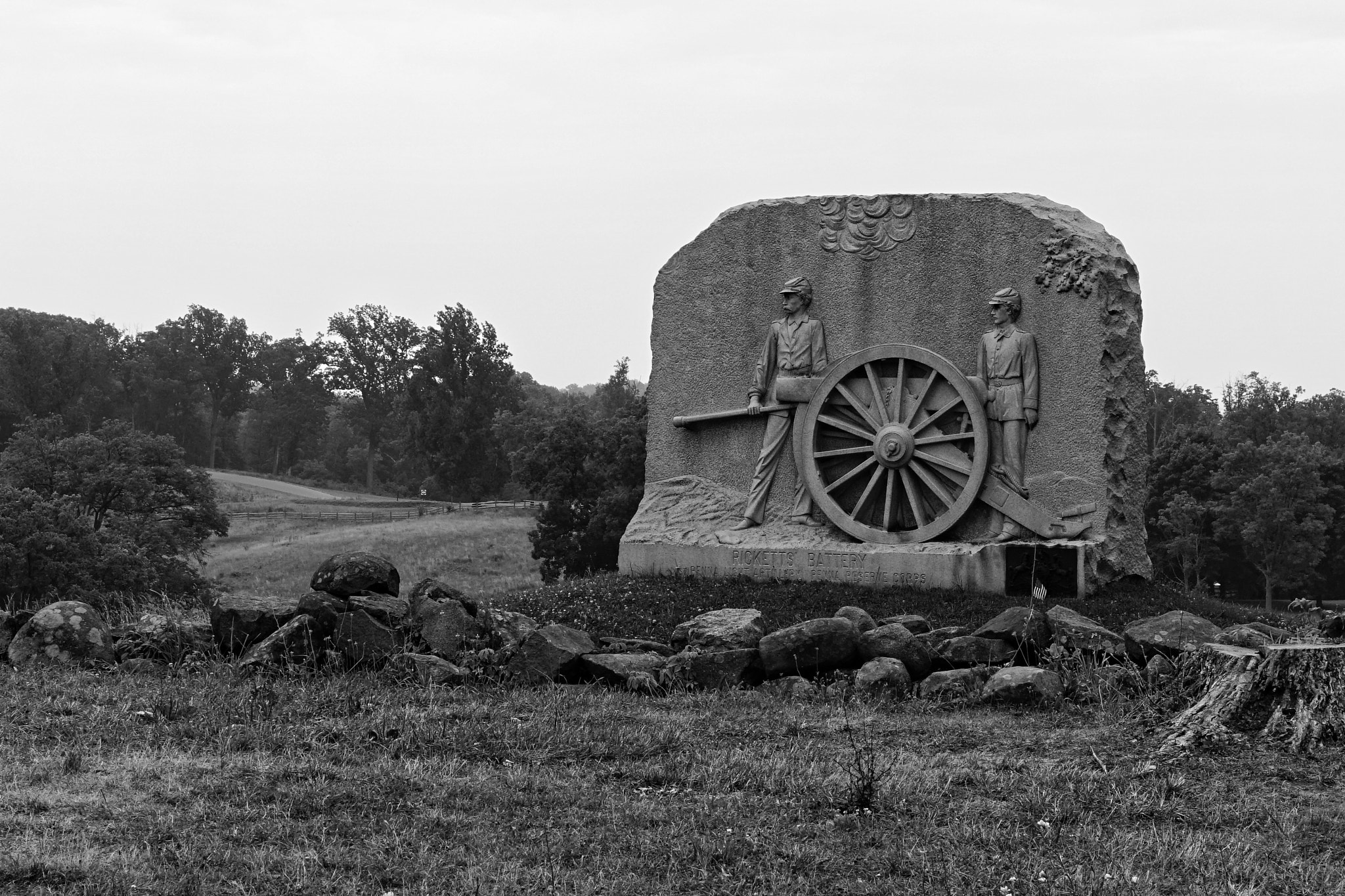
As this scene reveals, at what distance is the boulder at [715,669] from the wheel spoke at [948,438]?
20.4 feet

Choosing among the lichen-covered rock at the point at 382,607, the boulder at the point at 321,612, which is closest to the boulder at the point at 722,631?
the lichen-covered rock at the point at 382,607

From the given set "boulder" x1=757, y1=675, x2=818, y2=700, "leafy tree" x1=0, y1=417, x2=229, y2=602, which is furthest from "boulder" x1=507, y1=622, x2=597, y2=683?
"leafy tree" x1=0, y1=417, x2=229, y2=602

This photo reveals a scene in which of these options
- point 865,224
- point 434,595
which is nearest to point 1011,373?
point 865,224

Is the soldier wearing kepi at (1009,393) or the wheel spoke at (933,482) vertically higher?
the soldier wearing kepi at (1009,393)

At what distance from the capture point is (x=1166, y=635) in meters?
8.49

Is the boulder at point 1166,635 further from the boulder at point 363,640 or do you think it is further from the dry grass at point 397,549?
the dry grass at point 397,549

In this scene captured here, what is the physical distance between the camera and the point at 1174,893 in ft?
14.1

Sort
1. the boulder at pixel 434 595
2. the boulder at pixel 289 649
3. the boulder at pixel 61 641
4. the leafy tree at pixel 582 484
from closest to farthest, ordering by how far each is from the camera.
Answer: the boulder at pixel 289 649
the boulder at pixel 61 641
the boulder at pixel 434 595
the leafy tree at pixel 582 484

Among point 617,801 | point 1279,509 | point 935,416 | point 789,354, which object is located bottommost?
point 617,801

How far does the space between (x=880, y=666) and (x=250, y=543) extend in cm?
3872

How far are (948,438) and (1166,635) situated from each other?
584 centimetres

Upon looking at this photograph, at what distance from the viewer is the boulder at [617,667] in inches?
330

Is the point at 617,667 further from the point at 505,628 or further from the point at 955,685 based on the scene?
the point at 955,685

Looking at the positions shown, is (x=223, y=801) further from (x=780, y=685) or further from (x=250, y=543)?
(x=250, y=543)
